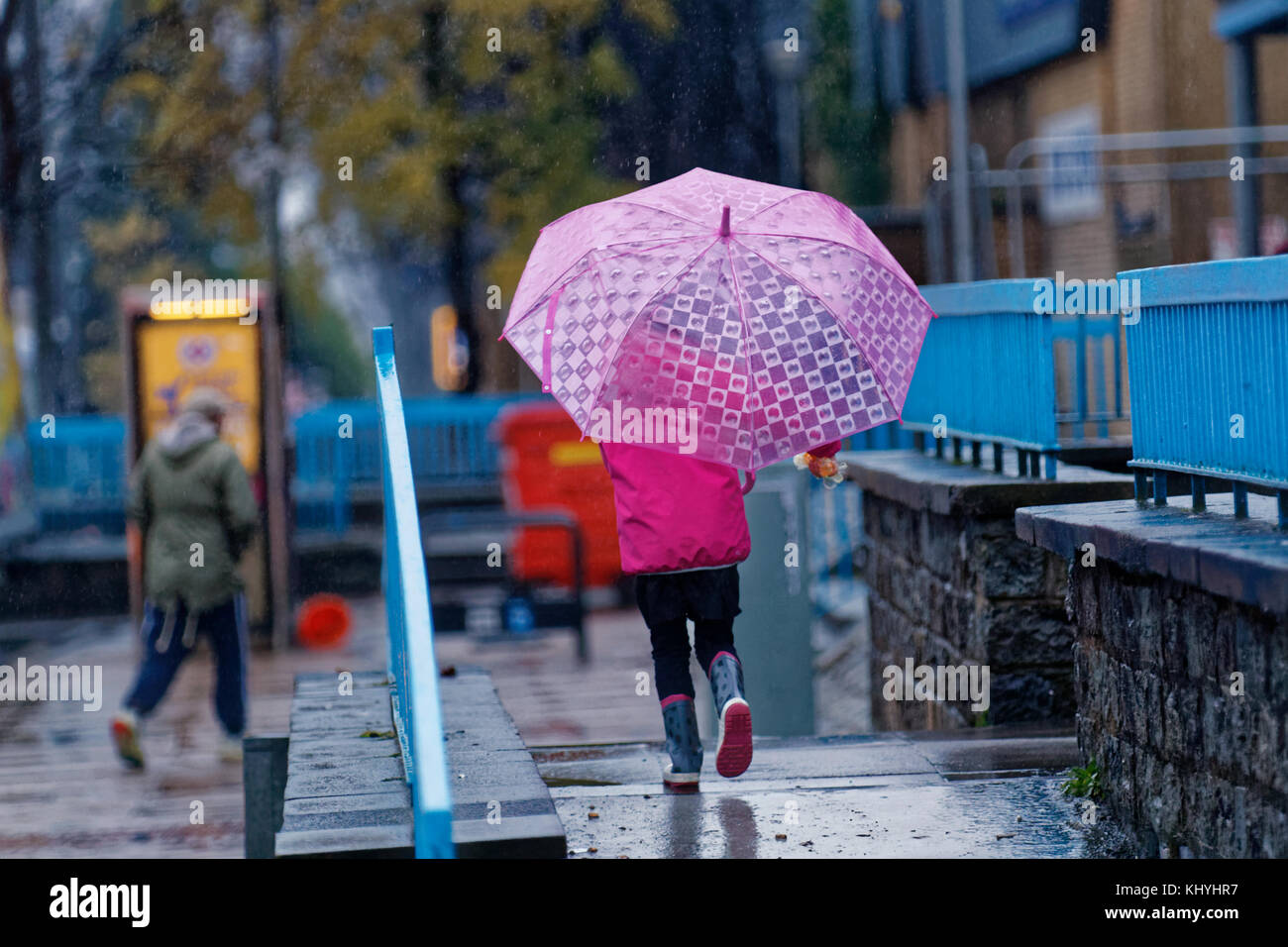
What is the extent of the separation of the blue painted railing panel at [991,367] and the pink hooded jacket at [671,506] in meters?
1.32

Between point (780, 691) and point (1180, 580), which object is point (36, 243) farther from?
point (1180, 580)

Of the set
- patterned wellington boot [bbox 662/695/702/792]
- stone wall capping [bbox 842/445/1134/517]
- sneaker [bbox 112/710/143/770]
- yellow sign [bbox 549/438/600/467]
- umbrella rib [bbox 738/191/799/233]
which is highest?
umbrella rib [bbox 738/191/799/233]

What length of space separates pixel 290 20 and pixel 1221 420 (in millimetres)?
16680

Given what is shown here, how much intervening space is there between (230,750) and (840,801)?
4668 mm

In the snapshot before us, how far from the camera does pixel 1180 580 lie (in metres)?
3.96

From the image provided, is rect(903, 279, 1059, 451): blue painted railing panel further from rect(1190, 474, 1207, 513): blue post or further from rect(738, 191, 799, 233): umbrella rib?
rect(1190, 474, 1207, 513): blue post

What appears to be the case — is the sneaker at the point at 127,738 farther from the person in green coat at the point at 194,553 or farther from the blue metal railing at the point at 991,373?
the blue metal railing at the point at 991,373

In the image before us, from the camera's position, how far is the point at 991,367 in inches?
262

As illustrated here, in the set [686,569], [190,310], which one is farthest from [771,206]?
[190,310]

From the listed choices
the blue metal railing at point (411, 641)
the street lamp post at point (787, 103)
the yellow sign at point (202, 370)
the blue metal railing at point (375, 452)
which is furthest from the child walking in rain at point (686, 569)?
the street lamp post at point (787, 103)

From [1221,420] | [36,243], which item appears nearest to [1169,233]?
[1221,420]

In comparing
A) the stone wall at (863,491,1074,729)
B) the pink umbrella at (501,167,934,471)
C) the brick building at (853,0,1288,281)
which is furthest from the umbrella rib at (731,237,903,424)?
the brick building at (853,0,1288,281)

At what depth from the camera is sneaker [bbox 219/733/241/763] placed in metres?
8.88

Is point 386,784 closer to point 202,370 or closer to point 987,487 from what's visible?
point 987,487
